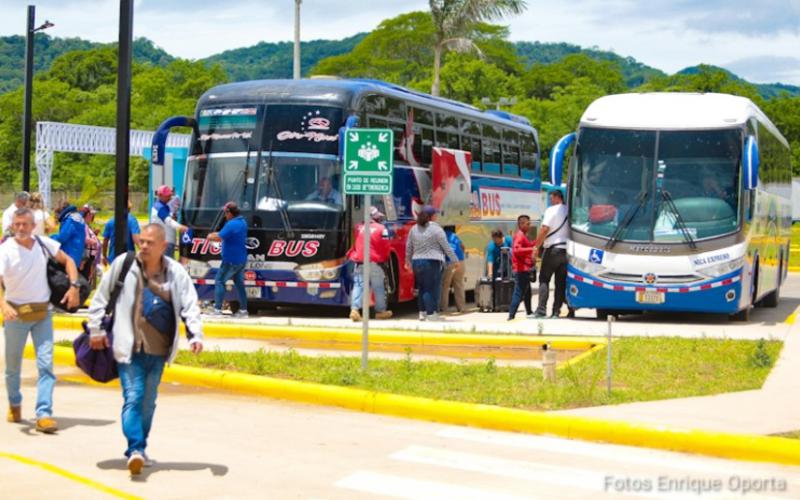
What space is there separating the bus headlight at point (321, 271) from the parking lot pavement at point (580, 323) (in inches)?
27.5

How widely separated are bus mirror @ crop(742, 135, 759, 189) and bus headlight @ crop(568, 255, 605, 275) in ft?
8.41

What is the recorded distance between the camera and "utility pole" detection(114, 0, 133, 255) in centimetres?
1622

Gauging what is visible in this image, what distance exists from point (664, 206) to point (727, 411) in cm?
929

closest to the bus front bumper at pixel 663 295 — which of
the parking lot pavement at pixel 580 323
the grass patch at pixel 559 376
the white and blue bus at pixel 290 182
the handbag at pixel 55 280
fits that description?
the parking lot pavement at pixel 580 323

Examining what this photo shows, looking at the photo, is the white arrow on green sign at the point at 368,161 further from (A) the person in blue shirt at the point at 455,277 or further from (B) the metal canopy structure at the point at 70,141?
(B) the metal canopy structure at the point at 70,141

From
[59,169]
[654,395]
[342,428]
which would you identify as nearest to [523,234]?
[654,395]

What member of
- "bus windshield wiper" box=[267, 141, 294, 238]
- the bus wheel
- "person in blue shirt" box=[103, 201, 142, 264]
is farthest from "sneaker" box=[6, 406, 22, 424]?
the bus wheel

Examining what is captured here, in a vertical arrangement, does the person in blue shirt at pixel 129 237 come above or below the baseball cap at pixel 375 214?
below

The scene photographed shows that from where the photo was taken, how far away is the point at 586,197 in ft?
66.1

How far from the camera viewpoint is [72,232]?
19.0 m

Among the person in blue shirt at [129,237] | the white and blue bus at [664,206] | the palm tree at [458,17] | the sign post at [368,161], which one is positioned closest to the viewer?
the sign post at [368,161]

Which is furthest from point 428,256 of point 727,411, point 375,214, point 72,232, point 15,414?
point 15,414

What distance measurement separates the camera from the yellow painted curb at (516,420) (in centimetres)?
939

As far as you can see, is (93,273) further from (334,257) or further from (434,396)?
(434,396)
